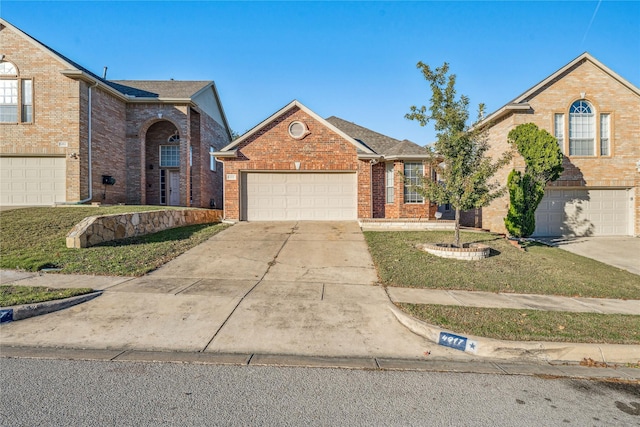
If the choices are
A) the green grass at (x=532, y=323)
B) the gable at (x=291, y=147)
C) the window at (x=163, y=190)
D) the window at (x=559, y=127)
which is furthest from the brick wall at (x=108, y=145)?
the window at (x=559, y=127)

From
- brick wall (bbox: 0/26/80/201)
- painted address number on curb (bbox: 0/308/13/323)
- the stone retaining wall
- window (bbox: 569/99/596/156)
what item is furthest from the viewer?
brick wall (bbox: 0/26/80/201)

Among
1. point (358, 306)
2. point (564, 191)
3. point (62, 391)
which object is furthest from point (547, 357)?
point (564, 191)

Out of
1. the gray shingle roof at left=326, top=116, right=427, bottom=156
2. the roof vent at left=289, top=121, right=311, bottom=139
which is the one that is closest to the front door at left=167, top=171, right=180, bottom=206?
the roof vent at left=289, top=121, right=311, bottom=139

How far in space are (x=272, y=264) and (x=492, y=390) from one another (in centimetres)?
608

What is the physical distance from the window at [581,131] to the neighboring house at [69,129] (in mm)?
18689

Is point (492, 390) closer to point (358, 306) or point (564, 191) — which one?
point (358, 306)

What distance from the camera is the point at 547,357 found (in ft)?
14.0

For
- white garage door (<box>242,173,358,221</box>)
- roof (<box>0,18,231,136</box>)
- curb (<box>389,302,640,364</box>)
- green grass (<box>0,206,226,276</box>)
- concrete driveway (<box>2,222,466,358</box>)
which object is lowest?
curb (<box>389,302,640,364</box>)

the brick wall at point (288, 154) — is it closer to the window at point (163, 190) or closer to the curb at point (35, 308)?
the window at point (163, 190)

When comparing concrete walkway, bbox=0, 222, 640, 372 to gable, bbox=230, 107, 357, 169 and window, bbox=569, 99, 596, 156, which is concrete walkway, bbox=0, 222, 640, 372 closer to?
gable, bbox=230, 107, 357, 169

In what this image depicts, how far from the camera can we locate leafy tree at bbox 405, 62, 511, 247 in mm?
9219

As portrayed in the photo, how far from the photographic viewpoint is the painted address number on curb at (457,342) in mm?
4378

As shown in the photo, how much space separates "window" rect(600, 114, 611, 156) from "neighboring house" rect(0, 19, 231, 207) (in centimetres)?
1995

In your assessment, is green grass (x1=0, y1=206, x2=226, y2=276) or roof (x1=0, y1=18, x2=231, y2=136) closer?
green grass (x1=0, y1=206, x2=226, y2=276)
